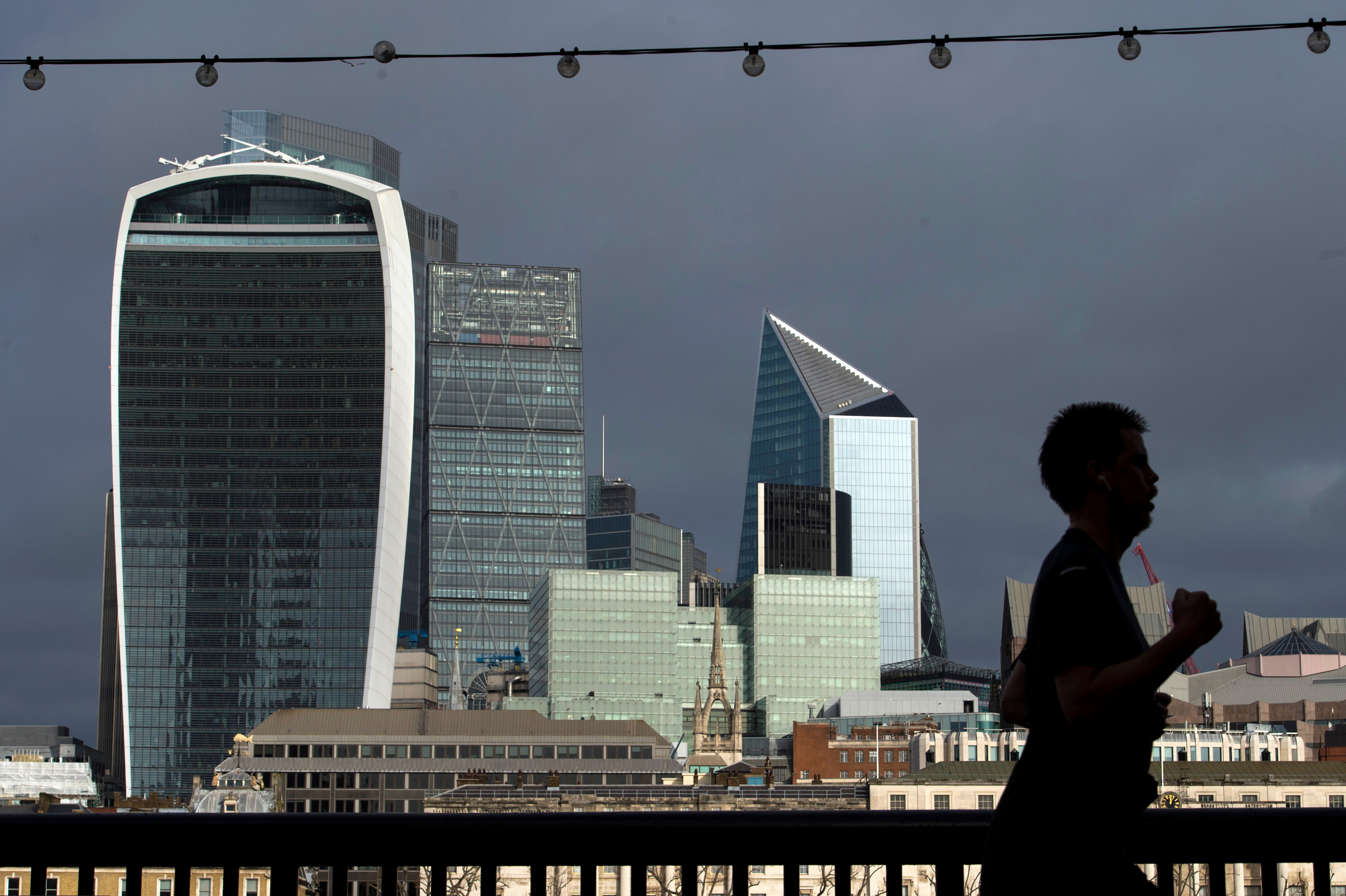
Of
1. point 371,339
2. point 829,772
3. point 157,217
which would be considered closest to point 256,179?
point 157,217

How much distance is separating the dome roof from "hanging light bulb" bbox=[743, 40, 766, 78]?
17405 centimetres

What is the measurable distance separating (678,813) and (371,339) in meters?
163

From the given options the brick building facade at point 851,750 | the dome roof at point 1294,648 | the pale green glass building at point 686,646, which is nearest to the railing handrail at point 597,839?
the brick building facade at point 851,750

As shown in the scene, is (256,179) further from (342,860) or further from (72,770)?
(342,860)

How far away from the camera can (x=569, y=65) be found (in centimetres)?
864

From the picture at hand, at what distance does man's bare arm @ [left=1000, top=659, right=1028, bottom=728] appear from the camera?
472 centimetres

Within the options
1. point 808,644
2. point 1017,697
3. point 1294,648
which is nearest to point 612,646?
point 808,644

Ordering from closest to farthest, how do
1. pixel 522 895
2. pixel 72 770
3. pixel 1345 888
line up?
pixel 1345 888 → pixel 522 895 → pixel 72 770

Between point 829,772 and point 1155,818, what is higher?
point 1155,818

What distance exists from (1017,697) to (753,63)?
4677 millimetres

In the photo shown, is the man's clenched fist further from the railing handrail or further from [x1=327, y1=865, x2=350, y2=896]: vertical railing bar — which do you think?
[x1=327, y1=865, x2=350, y2=896]: vertical railing bar

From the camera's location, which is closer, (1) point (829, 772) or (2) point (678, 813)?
(2) point (678, 813)

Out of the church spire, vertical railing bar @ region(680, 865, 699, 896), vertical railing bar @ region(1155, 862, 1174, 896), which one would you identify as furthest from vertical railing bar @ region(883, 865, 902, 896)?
the church spire

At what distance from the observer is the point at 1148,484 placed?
4.79 metres
